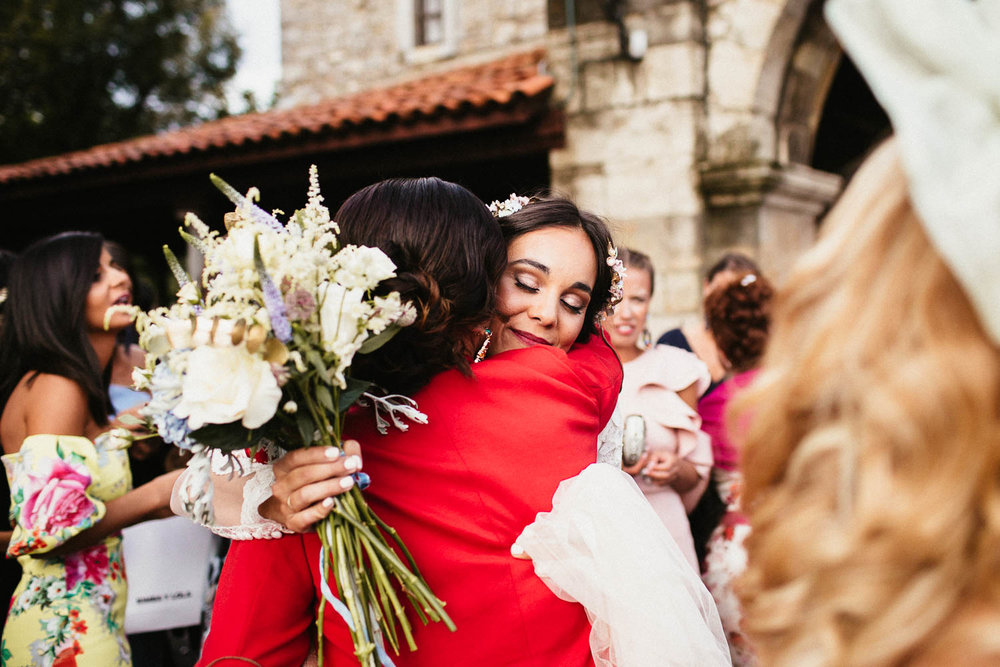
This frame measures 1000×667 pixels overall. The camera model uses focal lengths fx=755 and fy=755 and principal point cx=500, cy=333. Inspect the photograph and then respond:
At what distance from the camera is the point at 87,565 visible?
257 cm

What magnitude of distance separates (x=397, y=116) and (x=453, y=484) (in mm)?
5524

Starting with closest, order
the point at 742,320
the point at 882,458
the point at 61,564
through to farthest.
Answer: the point at 882,458, the point at 61,564, the point at 742,320

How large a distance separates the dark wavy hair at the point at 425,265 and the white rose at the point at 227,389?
322mm

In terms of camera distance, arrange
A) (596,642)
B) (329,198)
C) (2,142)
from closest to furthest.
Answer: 1. (596,642)
2. (329,198)
3. (2,142)

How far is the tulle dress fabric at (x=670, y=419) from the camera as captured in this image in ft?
9.71

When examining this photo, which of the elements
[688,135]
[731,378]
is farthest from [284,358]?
[688,135]

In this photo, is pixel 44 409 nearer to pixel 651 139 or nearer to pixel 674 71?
pixel 651 139

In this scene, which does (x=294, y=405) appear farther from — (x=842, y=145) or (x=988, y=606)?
(x=842, y=145)

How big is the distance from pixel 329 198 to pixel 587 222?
6699mm

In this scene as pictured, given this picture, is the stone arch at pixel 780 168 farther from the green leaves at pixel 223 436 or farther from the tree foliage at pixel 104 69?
the tree foliage at pixel 104 69

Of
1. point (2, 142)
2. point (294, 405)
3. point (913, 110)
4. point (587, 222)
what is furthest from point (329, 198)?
point (2, 142)

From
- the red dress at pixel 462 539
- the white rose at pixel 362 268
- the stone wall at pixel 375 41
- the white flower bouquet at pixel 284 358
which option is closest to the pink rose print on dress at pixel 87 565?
the red dress at pixel 462 539

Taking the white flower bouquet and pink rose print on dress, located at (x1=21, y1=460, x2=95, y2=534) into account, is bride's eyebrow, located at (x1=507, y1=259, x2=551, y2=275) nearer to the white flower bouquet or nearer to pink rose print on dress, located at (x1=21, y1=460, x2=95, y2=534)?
the white flower bouquet

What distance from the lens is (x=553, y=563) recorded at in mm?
1434
